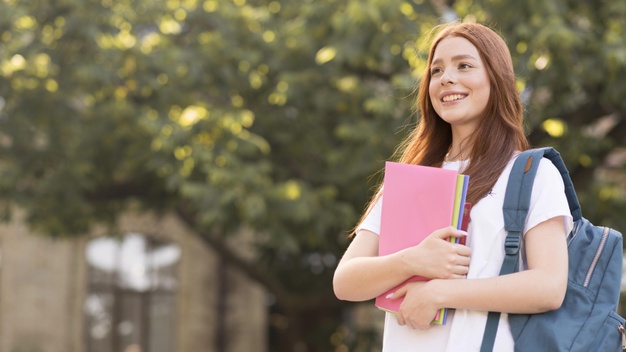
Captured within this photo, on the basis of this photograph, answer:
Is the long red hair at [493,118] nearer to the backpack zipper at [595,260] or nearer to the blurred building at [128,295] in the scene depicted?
the backpack zipper at [595,260]

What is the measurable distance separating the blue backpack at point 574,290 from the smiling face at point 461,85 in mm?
198

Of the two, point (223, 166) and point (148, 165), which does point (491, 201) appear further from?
point (148, 165)

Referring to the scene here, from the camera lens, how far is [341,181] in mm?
9438

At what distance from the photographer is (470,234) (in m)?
2.18

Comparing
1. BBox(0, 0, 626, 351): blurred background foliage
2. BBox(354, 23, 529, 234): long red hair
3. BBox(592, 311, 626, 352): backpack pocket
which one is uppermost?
BBox(0, 0, 626, 351): blurred background foliage

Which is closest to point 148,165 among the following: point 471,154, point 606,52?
point 606,52

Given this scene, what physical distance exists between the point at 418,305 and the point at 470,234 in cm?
20

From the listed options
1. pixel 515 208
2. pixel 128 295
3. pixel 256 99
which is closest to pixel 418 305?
pixel 515 208

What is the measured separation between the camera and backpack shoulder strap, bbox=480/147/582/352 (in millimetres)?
2096

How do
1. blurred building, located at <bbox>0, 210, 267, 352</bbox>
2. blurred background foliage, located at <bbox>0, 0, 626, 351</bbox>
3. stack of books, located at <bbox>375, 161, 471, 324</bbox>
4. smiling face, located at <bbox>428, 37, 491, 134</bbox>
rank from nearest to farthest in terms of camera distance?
stack of books, located at <bbox>375, 161, 471, 324</bbox>, smiling face, located at <bbox>428, 37, 491, 134</bbox>, blurred background foliage, located at <bbox>0, 0, 626, 351</bbox>, blurred building, located at <bbox>0, 210, 267, 352</bbox>

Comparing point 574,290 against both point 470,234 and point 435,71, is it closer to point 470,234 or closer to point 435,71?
point 470,234

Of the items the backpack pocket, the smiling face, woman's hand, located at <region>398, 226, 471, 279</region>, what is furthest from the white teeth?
the backpack pocket

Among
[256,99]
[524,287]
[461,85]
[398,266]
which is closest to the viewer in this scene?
[524,287]

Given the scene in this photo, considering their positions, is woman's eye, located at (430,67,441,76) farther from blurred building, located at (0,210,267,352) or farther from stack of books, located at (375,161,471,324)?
blurred building, located at (0,210,267,352)
